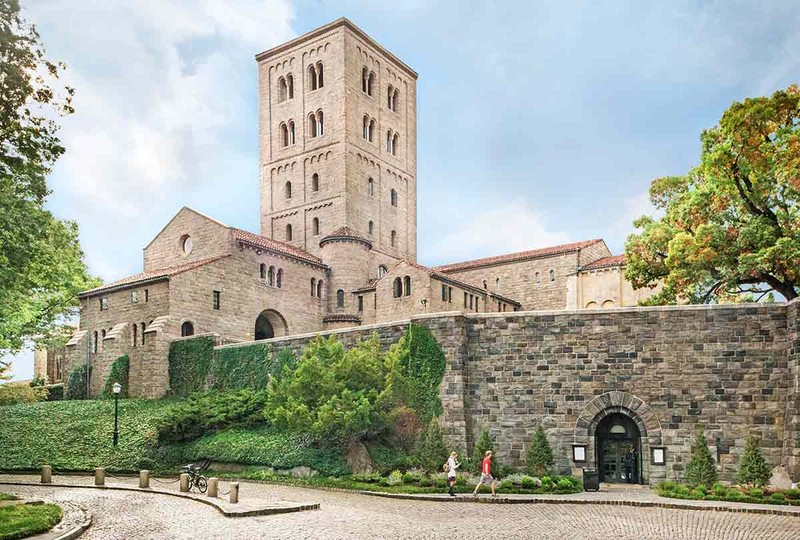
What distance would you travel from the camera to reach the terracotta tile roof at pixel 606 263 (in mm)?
55844

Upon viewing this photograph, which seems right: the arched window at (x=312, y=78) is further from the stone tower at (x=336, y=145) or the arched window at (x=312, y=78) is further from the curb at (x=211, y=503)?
the curb at (x=211, y=503)

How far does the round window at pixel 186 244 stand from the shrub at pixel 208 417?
1678cm

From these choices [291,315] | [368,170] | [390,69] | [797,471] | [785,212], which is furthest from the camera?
[390,69]

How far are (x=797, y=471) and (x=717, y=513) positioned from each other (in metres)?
5.03

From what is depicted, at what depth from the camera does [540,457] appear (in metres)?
28.5

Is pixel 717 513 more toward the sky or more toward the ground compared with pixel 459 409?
more toward the ground

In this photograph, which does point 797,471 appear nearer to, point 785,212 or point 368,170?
point 785,212

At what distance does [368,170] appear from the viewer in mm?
61625

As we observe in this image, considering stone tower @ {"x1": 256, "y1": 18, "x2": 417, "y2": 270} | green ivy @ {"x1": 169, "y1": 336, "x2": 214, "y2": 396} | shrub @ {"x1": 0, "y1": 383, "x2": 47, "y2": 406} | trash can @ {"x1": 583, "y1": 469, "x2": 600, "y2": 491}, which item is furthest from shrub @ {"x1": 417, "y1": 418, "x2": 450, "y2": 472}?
stone tower @ {"x1": 256, "y1": 18, "x2": 417, "y2": 270}

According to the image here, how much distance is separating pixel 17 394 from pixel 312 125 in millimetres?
29085

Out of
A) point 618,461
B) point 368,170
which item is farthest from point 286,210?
point 618,461

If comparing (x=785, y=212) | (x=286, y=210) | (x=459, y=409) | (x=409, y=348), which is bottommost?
(x=459, y=409)

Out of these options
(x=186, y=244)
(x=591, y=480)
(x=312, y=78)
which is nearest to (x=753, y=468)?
(x=591, y=480)

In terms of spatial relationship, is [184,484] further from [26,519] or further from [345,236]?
[345,236]
